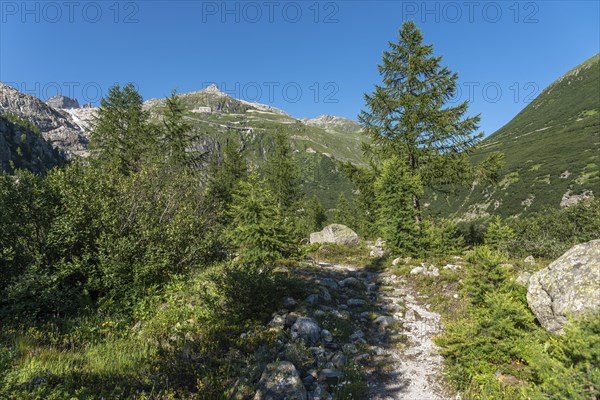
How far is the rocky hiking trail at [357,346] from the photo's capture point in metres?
5.22

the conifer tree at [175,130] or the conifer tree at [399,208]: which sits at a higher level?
the conifer tree at [175,130]

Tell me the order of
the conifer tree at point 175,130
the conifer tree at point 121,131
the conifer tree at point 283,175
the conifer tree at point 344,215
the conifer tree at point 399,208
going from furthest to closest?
the conifer tree at point 344,215, the conifer tree at point 283,175, the conifer tree at point 175,130, the conifer tree at point 121,131, the conifer tree at point 399,208

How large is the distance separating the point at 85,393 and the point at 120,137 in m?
24.5

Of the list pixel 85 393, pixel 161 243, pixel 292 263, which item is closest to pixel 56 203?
pixel 161 243

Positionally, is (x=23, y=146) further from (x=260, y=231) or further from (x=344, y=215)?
(x=260, y=231)

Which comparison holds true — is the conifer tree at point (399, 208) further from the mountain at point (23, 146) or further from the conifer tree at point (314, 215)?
the mountain at point (23, 146)

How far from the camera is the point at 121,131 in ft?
78.2

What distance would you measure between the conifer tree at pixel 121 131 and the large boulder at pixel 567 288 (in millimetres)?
22984

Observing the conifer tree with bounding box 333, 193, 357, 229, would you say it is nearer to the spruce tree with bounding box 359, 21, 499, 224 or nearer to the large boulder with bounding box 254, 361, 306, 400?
the spruce tree with bounding box 359, 21, 499, 224

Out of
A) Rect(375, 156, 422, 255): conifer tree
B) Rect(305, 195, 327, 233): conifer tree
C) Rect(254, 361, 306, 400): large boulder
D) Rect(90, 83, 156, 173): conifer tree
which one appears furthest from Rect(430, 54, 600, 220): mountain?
Rect(254, 361, 306, 400): large boulder

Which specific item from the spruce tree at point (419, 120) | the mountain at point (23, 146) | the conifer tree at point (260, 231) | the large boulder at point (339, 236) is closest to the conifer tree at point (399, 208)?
the spruce tree at point (419, 120)

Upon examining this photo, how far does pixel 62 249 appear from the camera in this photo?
7.77 m

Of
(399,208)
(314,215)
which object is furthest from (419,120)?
(314,215)

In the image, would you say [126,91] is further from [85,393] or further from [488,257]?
[488,257]
